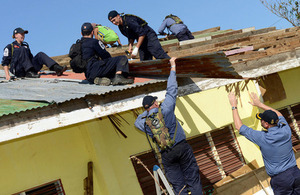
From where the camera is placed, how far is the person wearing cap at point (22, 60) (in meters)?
7.08

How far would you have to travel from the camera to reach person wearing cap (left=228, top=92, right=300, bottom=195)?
486cm

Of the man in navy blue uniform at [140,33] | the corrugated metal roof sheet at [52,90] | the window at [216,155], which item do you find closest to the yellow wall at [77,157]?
the window at [216,155]

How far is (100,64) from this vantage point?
18.4 ft

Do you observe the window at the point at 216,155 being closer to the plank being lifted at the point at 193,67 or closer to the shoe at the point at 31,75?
the plank being lifted at the point at 193,67

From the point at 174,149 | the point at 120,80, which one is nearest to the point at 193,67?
the point at 120,80

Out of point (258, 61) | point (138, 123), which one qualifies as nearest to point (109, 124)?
point (138, 123)

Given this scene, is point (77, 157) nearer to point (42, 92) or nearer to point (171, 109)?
point (42, 92)

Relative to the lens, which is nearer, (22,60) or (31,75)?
(22,60)

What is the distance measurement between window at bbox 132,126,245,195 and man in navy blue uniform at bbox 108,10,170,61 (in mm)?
2054

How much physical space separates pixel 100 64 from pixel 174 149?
1.89m

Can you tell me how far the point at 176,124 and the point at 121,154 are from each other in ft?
6.44

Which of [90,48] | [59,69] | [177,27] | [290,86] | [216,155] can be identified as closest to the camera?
[90,48]

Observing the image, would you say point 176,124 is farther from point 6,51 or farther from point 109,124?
→ point 6,51

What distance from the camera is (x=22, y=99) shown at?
184 inches
